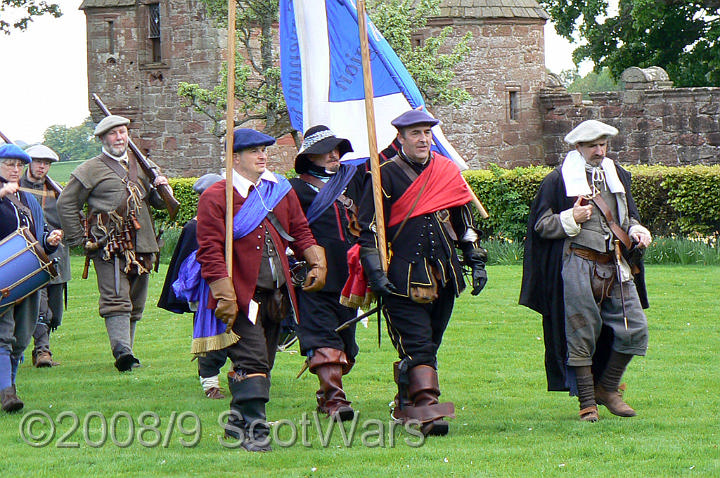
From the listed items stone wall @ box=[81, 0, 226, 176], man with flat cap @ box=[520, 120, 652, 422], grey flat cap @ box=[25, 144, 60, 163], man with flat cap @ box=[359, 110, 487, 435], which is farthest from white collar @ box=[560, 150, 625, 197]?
stone wall @ box=[81, 0, 226, 176]

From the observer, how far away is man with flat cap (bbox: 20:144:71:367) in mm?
10984

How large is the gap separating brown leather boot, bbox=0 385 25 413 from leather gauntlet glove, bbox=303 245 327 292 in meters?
2.32

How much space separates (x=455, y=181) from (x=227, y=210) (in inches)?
61.3

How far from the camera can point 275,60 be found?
25.8 metres

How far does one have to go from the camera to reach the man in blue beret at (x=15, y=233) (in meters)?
8.48

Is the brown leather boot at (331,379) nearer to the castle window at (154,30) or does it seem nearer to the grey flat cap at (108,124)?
the grey flat cap at (108,124)

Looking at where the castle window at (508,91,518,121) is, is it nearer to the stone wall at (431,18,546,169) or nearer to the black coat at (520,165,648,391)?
the stone wall at (431,18,546,169)

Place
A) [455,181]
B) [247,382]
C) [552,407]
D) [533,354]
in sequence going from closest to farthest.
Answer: [247,382] < [455,181] < [552,407] < [533,354]

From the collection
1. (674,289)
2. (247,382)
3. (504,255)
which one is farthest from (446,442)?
(504,255)

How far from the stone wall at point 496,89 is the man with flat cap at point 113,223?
1939 cm

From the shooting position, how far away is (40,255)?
8617 mm

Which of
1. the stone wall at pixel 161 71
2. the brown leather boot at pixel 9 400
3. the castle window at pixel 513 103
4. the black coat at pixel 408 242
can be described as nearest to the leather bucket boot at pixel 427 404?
the black coat at pixel 408 242

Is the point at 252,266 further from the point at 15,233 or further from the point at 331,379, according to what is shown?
the point at 15,233

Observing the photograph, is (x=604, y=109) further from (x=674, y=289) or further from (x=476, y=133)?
(x=674, y=289)
